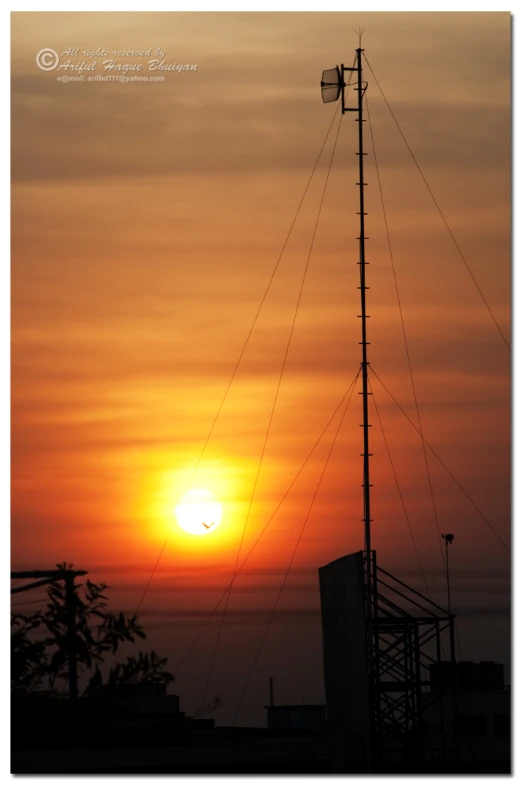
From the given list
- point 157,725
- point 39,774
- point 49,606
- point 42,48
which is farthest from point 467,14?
point 157,725

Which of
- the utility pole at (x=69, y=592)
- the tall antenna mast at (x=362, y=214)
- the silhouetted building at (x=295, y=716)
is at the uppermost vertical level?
the tall antenna mast at (x=362, y=214)

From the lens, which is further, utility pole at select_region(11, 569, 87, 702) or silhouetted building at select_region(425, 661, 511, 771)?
silhouetted building at select_region(425, 661, 511, 771)

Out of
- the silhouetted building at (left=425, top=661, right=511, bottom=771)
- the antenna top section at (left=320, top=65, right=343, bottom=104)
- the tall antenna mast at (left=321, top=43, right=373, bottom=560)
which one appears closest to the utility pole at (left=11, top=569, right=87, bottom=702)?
the tall antenna mast at (left=321, top=43, right=373, bottom=560)

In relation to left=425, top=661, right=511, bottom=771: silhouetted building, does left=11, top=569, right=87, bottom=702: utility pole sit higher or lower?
higher

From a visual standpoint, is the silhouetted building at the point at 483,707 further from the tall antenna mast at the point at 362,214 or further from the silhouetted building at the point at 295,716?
the tall antenna mast at the point at 362,214

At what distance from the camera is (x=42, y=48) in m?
26.6

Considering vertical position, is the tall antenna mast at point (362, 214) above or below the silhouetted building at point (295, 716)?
above
